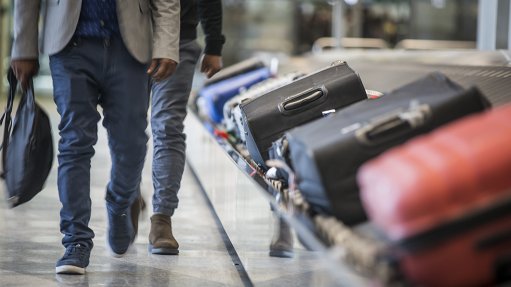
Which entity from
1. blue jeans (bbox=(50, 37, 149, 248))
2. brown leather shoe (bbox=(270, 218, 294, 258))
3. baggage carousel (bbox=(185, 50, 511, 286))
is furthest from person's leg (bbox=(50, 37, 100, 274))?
brown leather shoe (bbox=(270, 218, 294, 258))

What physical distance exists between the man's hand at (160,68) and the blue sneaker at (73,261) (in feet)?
2.35

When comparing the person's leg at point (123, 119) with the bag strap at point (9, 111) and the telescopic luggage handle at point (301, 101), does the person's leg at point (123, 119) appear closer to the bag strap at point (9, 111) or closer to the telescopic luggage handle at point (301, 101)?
the bag strap at point (9, 111)

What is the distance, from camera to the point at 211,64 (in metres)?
5.21

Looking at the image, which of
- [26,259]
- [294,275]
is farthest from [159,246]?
[294,275]

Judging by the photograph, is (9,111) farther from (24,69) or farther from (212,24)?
(212,24)

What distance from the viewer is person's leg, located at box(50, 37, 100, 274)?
3.86 meters

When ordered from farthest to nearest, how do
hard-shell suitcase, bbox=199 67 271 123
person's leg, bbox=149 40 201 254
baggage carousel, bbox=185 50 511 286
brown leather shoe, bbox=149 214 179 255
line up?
1. hard-shell suitcase, bbox=199 67 271 123
2. person's leg, bbox=149 40 201 254
3. brown leather shoe, bbox=149 214 179 255
4. baggage carousel, bbox=185 50 511 286

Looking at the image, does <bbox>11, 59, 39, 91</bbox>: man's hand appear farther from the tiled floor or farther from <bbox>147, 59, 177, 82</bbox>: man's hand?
the tiled floor

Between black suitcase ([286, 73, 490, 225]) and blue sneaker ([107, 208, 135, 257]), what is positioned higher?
black suitcase ([286, 73, 490, 225])

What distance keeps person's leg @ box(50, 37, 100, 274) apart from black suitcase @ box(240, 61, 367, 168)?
2.09ft

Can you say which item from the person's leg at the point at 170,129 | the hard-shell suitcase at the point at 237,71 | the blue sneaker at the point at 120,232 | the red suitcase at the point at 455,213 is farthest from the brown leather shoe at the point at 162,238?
the hard-shell suitcase at the point at 237,71

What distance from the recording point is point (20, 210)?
599 centimetres

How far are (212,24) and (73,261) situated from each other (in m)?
1.75

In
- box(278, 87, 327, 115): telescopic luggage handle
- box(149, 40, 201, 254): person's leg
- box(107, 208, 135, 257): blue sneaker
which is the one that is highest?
box(278, 87, 327, 115): telescopic luggage handle
